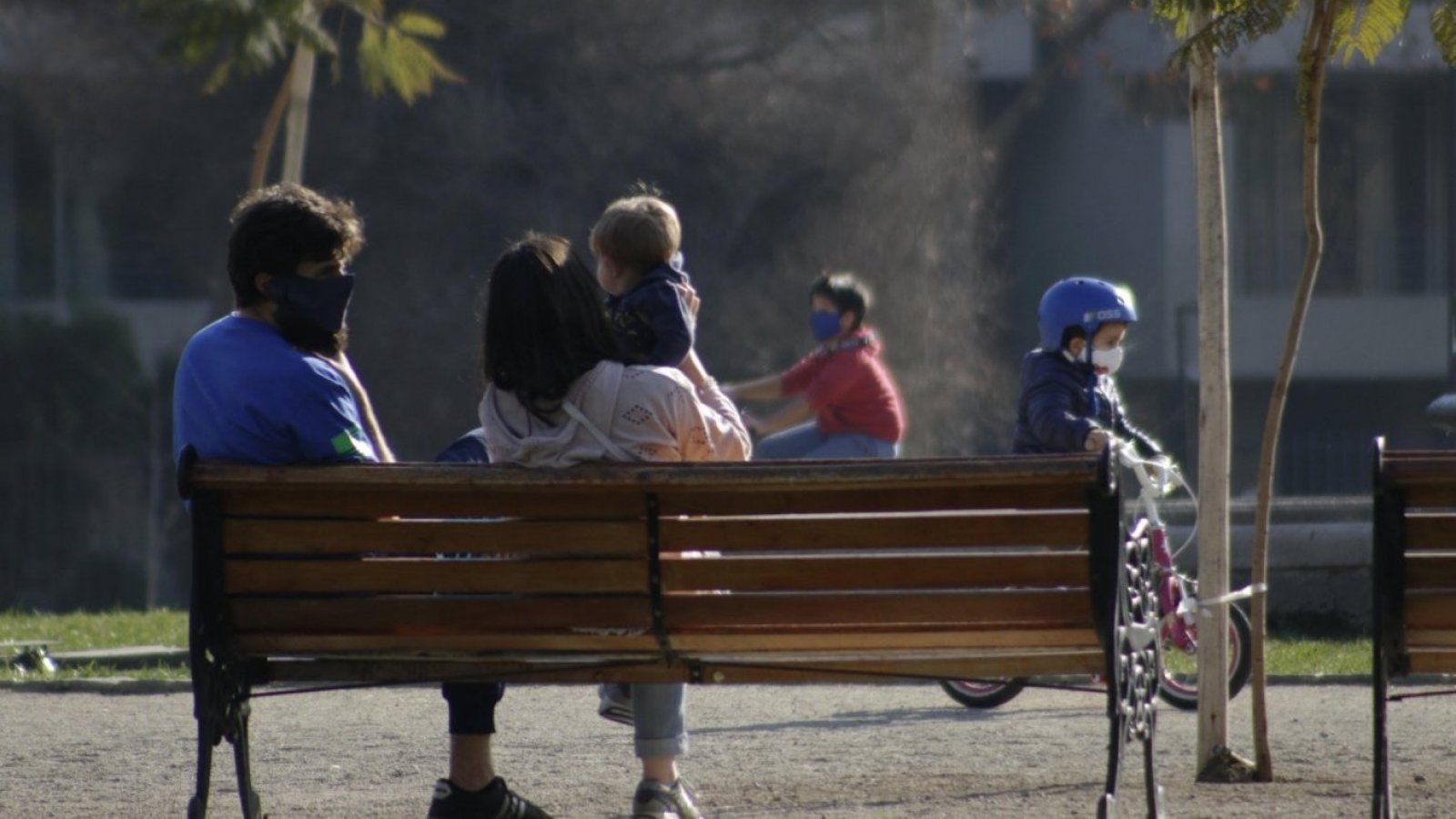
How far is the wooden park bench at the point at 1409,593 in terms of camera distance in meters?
4.64

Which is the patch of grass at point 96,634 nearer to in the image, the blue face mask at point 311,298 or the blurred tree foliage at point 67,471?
the blue face mask at point 311,298

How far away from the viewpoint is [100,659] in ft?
32.3

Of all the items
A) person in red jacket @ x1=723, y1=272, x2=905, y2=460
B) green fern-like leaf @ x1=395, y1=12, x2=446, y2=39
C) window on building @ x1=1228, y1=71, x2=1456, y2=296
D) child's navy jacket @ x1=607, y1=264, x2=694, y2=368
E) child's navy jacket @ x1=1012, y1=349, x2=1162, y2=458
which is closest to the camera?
child's navy jacket @ x1=607, y1=264, x2=694, y2=368

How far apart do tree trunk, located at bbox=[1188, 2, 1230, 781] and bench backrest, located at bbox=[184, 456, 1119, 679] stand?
1.45 m

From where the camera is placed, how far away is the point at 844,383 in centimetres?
1086

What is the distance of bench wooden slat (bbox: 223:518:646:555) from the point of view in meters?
4.48

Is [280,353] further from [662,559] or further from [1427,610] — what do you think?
[1427,610]

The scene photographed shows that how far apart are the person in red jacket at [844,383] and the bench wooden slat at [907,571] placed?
20.7ft

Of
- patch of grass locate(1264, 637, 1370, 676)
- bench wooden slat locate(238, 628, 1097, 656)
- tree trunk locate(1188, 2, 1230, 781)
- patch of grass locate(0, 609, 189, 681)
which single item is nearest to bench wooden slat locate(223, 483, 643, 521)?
bench wooden slat locate(238, 628, 1097, 656)

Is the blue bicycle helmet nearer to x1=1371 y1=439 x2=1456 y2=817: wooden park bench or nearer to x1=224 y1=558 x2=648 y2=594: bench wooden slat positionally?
x1=1371 y1=439 x2=1456 y2=817: wooden park bench

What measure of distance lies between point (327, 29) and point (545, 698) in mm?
9223

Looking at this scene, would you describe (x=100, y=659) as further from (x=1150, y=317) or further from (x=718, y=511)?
(x=1150, y=317)

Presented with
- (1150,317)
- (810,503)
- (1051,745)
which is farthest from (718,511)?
(1150,317)

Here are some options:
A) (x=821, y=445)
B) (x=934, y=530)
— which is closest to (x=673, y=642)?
(x=934, y=530)
